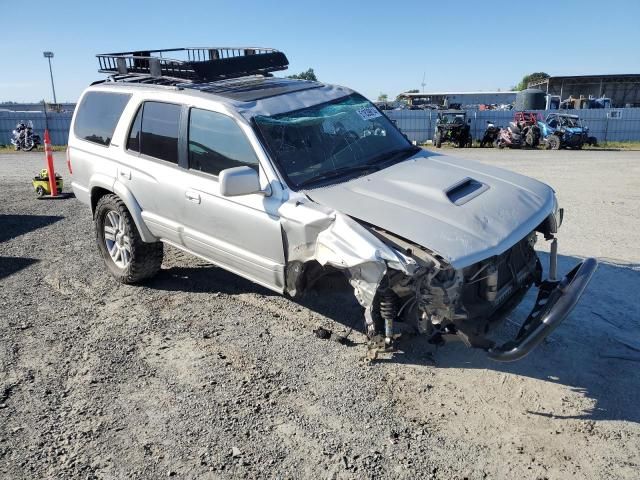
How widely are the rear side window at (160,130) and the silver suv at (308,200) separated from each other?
0.06 ft

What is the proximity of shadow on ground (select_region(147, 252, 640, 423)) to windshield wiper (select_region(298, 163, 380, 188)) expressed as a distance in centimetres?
73

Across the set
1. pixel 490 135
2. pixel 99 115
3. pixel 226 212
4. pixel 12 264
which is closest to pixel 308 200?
pixel 226 212

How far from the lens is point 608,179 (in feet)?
38.6

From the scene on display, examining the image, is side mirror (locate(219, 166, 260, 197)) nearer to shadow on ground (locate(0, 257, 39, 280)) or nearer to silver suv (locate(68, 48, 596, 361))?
silver suv (locate(68, 48, 596, 361))

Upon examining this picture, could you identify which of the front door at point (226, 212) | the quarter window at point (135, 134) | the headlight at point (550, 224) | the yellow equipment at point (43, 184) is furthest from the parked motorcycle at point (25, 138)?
the headlight at point (550, 224)

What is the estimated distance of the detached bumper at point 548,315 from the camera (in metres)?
3.12

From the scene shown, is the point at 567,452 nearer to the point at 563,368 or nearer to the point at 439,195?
the point at 563,368

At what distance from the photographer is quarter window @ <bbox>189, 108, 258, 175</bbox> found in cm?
407

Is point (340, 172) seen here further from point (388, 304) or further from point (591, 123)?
point (591, 123)

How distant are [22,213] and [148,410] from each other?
6919 mm

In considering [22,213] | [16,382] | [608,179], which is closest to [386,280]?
[16,382]

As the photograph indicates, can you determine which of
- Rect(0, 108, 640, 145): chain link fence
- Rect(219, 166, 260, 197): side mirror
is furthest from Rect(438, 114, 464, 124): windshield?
Rect(219, 166, 260, 197): side mirror

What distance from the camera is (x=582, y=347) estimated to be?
13.0 feet

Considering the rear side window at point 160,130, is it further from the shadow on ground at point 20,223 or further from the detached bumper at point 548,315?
the shadow on ground at point 20,223
